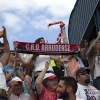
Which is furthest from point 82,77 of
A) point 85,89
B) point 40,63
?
point 40,63

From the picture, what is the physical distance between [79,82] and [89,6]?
12.6m

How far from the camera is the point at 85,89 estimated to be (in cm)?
529

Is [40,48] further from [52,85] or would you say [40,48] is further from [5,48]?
[52,85]

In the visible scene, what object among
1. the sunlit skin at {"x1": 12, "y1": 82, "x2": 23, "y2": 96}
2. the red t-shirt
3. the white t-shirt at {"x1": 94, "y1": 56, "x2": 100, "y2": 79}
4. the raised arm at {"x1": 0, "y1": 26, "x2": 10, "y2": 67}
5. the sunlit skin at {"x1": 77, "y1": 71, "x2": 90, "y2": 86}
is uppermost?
the raised arm at {"x1": 0, "y1": 26, "x2": 10, "y2": 67}

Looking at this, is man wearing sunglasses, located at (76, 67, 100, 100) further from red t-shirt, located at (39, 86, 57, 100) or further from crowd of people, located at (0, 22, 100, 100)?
red t-shirt, located at (39, 86, 57, 100)

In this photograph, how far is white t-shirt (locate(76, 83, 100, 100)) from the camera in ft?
16.8

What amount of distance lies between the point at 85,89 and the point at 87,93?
0.11 meters

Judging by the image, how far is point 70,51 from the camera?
677 centimetres

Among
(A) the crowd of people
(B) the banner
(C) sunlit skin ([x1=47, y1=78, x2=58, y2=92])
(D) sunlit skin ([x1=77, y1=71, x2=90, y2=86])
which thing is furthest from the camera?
(B) the banner

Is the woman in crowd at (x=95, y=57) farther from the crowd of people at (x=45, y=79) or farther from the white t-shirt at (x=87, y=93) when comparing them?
the white t-shirt at (x=87, y=93)

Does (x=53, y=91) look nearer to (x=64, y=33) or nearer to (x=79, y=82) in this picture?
(x=79, y=82)

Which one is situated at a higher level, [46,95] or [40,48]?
[40,48]

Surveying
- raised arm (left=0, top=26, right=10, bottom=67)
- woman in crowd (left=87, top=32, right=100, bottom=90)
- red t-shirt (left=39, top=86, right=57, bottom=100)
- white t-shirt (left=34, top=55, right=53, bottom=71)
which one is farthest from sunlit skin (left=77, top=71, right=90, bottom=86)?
raised arm (left=0, top=26, right=10, bottom=67)

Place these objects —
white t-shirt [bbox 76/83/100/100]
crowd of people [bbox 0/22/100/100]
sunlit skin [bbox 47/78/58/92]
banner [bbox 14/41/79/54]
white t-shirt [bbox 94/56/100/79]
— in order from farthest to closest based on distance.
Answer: banner [bbox 14/41/79/54]
white t-shirt [bbox 94/56/100/79]
sunlit skin [bbox 47/78/58/92]
white t-shirt [bbox 76/83/100/100]
crowd of people [bbox 0/22/100/100]
